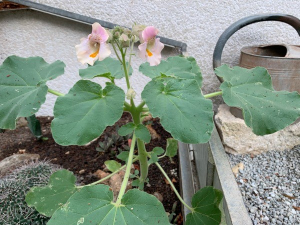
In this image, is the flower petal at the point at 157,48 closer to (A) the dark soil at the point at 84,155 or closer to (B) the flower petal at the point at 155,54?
(B) the flower petal at the point at 155,54

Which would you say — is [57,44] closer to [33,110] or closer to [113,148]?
[113,148]

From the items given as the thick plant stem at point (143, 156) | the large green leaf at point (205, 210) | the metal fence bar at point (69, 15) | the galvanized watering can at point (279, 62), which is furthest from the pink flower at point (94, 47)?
the metal fence bar at point (69, 15)

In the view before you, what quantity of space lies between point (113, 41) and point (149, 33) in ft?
0.35

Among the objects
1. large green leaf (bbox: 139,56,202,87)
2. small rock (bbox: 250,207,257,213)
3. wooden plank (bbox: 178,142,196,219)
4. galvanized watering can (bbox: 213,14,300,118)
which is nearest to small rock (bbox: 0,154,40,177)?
wooden plank (bbox: 178,142,196,219)

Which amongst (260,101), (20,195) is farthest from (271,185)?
(20,195)

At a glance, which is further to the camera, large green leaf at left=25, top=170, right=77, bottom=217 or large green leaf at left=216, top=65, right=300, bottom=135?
large green leaf at left=25, top=170, right=77, bottom=217

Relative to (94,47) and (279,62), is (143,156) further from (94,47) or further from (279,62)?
(279,62)

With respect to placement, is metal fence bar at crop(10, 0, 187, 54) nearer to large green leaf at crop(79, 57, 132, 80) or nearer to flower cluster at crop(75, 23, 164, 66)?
large green leaf at crop(79, 57, 132, 80)

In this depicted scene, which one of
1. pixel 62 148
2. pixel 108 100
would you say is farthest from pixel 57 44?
pixel 108 100

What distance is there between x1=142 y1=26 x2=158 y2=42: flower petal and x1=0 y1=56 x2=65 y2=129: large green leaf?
0.33 metres

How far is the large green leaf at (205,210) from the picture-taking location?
84cm

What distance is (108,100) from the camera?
68 centimetres

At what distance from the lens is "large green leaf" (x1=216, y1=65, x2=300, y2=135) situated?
73 centimetres

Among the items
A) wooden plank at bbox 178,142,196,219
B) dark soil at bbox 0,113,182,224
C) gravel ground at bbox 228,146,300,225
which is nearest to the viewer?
gravel ground at bbox 228,146,300,225
